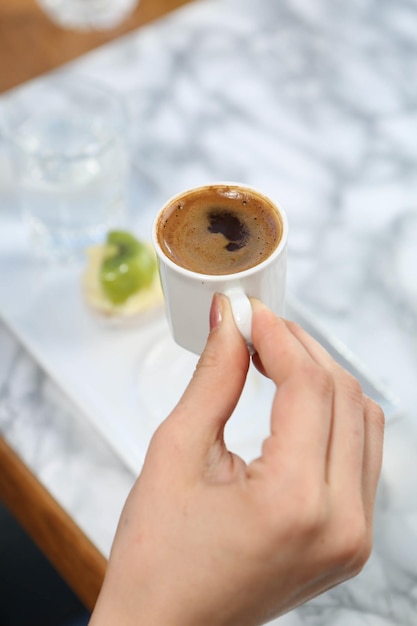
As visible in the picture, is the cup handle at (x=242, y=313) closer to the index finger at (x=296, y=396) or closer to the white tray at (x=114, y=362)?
the index finger at (x=296, y=396)

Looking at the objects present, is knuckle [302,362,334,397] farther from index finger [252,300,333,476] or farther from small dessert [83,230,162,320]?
small dessert [83,230,162,320]

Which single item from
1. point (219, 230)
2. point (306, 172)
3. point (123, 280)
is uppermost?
point (219, 230)

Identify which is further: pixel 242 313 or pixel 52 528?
pixel 52 528

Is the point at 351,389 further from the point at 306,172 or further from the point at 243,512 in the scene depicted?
the point at 306,172

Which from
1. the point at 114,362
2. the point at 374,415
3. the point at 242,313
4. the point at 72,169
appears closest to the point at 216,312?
the point at 242,313

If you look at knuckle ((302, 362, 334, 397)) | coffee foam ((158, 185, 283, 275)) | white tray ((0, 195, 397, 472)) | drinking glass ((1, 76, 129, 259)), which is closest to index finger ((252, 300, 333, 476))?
knuckle ((302, 362, 334, 397))

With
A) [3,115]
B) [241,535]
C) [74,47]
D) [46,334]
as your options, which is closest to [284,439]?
[241,535]

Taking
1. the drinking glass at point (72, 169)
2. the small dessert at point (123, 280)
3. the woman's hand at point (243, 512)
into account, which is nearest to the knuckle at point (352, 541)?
the woman's hand at point (243, 512)
